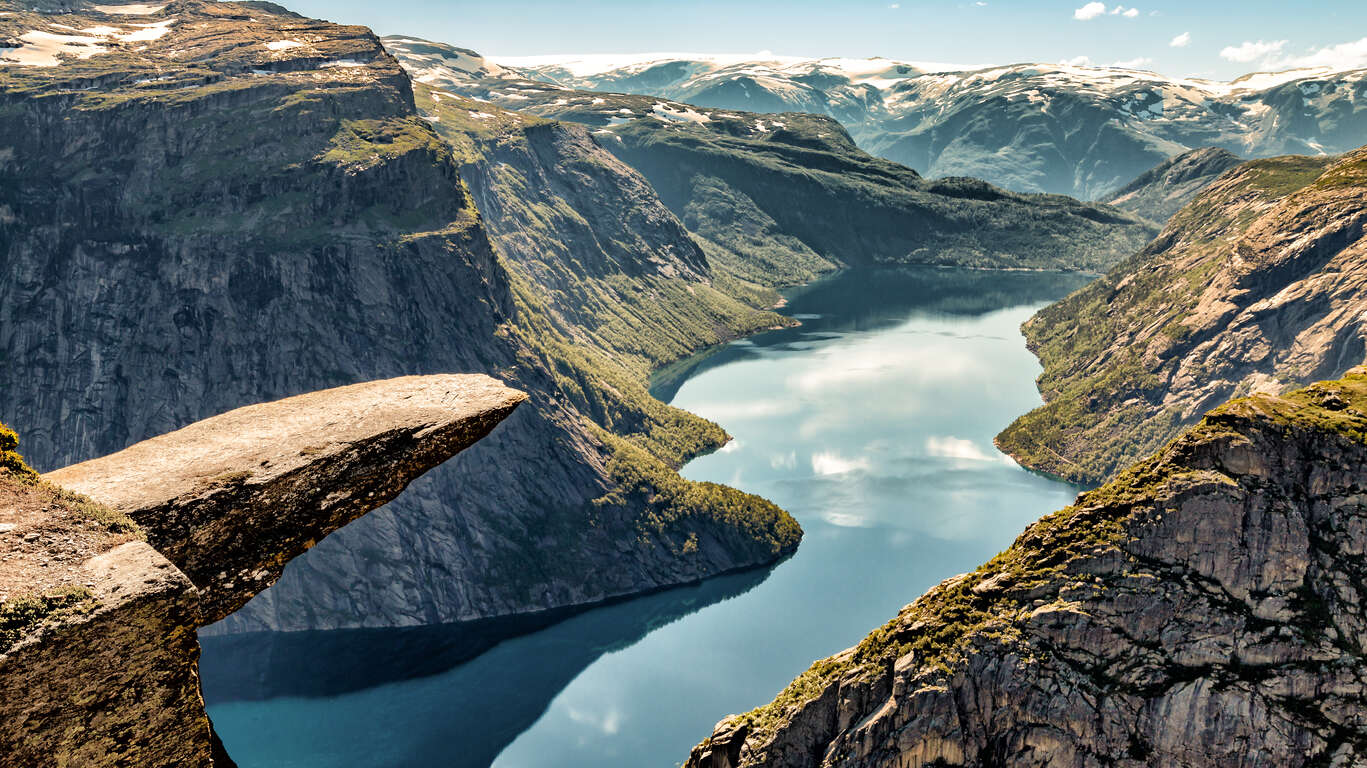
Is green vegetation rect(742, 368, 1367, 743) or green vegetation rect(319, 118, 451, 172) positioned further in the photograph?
green vegetation rect(319, 118, 451, 172)

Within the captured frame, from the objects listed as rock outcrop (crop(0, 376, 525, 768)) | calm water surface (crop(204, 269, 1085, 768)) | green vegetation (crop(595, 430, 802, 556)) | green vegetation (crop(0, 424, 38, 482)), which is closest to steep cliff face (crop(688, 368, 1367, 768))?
rock outcrop (crop(0, 376, 525, 768))

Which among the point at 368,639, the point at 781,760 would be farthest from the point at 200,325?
the point at 781,760

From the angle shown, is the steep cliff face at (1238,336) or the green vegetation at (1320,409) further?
the steep cliff face at (1238,336)

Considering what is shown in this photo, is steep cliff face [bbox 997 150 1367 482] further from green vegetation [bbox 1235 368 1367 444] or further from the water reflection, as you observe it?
green vegetation [bbox 1235 368 1367 444]

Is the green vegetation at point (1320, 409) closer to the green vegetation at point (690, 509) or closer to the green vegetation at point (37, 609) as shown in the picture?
the green vegetation at point (37, 609)

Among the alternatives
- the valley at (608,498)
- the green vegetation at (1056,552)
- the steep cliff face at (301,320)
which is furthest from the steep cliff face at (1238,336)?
the green vegetation at (1056,552)

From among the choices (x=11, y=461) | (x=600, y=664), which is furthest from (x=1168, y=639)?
(x=600, y=664)

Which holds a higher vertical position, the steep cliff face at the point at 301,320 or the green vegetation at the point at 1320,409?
the green vegetation at the point at 1320,409

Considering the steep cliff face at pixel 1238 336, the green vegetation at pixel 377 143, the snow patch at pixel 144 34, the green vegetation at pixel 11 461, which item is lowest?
the steep cliff face at pixel 1238 336
